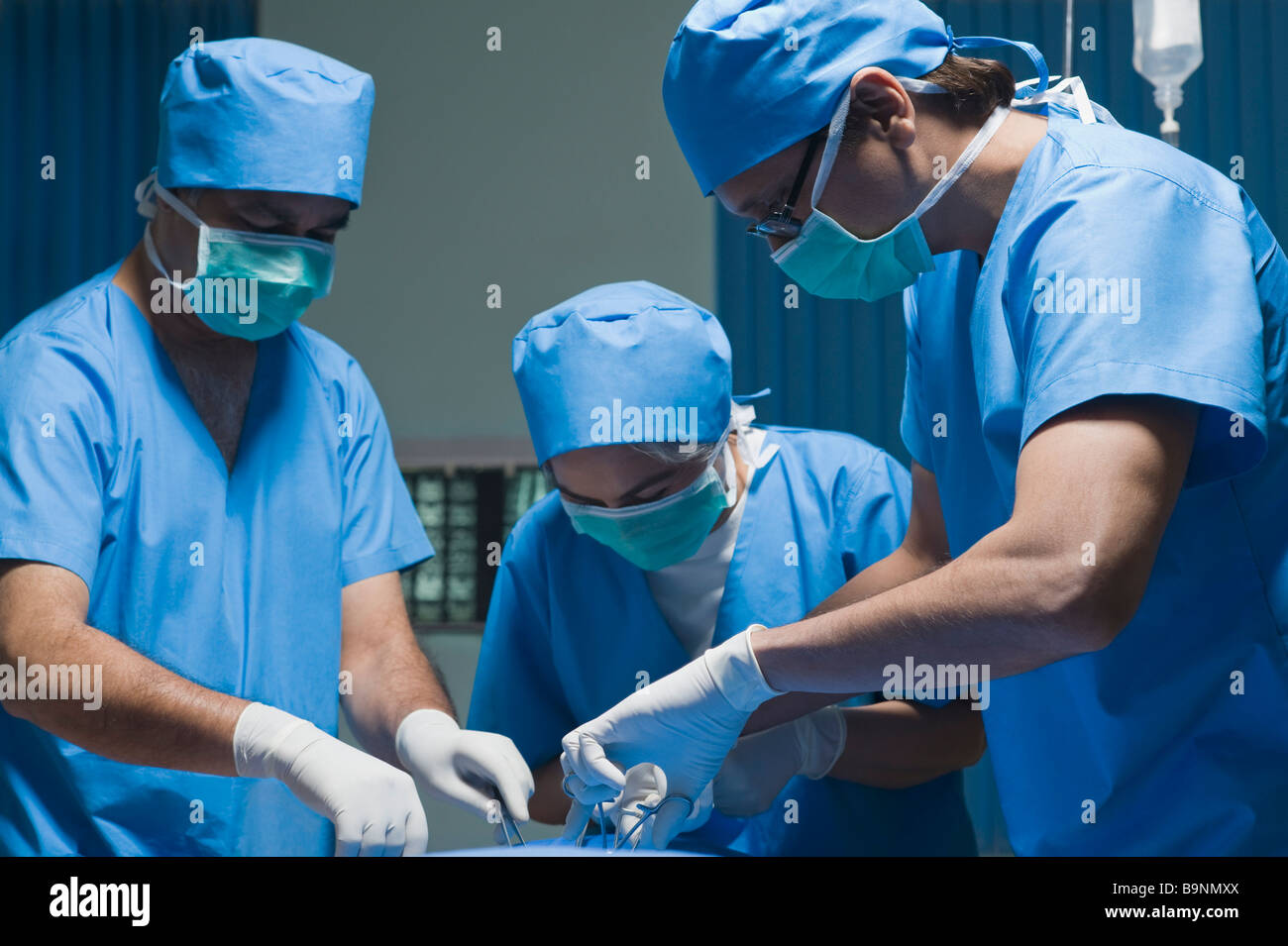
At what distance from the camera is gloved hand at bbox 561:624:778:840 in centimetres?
118

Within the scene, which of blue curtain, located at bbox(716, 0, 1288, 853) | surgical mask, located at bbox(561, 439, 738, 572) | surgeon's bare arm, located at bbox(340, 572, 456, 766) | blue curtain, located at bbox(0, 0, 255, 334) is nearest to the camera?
surgical mask, located at bbox(561, 439, 738, 572)

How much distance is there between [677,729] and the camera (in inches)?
49.3

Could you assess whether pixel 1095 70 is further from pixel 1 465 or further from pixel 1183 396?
pixel 1 465

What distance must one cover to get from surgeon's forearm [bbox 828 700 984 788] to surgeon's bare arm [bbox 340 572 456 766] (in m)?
0.57

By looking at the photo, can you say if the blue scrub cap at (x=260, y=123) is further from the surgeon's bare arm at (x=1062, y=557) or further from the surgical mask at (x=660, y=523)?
the surgeon's bare arm at (x=1062, y=557)

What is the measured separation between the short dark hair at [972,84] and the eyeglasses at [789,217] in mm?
139

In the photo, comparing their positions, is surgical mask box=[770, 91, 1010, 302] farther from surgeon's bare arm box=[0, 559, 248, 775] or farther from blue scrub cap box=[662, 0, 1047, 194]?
surgeon's bare arm box=[0, 559, 248, 775]

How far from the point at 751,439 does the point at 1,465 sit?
38.9 inches

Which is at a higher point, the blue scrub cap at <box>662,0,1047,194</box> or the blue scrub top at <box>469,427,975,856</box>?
the blue scrub cap at <box>662,0,1047,194</box>

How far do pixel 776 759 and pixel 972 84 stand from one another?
825 millimetres

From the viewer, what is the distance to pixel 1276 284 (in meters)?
1.06

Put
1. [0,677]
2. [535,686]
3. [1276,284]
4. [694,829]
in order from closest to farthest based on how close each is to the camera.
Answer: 1. [1276,284]
2. [0,677]
3. [694,829]
4. [535,686]

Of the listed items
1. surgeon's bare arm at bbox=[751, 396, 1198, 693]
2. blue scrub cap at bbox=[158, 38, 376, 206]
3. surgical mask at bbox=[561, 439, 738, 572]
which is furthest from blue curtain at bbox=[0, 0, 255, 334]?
surgeon's bare arm at bbox=[751, 396, 1198, 693]

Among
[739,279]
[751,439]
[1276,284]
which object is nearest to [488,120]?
[739,279]
